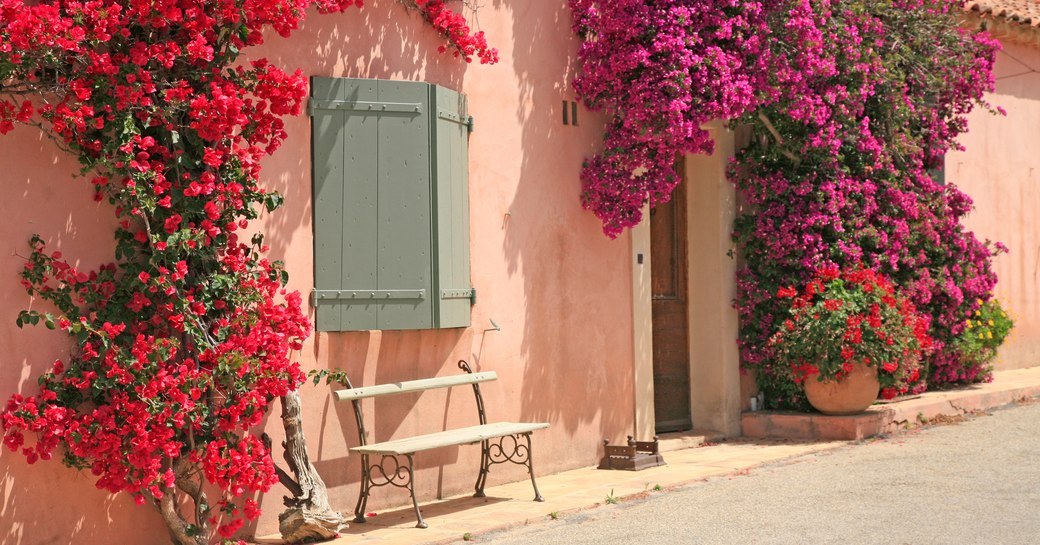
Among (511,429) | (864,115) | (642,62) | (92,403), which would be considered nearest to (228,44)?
(92,403)

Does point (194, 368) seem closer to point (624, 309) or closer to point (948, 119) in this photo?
point (624, 309)

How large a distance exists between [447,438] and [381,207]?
151cm

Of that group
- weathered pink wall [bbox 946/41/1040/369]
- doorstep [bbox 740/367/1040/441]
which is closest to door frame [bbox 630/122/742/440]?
doorstep [bbox 740/367/1040/441]

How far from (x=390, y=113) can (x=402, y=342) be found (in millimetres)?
1480

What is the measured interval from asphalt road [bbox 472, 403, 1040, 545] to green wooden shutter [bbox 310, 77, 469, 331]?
5.36 ft

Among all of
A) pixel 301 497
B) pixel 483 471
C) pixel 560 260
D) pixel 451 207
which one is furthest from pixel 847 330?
pixel 301 497

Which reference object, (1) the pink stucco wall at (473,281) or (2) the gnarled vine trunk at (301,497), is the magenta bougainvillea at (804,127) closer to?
(1) the pink stucco wall at (473,281)

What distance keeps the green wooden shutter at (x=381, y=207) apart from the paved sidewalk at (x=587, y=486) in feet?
3.93

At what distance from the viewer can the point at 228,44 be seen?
6477mm

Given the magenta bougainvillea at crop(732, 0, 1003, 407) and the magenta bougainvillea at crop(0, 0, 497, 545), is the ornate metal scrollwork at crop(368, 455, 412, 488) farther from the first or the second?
the magenta bougainvillea at crop(732, 0, 1003, 407)

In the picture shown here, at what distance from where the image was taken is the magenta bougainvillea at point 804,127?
9109 millimetres

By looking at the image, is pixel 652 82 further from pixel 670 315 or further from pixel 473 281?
pixel 670 315

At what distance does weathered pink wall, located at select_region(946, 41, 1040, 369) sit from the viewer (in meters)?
13.9

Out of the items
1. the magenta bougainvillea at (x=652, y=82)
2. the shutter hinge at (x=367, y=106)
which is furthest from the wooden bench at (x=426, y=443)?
the magenta bougainvillea at (x=652, y=82)
